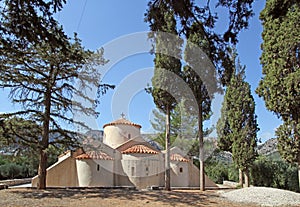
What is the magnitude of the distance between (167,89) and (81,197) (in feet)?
29.9

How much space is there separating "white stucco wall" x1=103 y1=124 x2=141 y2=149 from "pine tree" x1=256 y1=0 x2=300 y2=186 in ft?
41.9

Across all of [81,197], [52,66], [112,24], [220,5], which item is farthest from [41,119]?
[220,5]

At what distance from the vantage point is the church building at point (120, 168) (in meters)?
20.2

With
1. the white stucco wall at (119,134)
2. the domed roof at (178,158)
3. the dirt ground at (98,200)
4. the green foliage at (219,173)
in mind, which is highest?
the white stucco wall at (119,134)

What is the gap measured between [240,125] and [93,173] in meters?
12.3

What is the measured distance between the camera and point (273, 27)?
15.1 meters

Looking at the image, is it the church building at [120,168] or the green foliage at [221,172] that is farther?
the green foliage at [221,172]

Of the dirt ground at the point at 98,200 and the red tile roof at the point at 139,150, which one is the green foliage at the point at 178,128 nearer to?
the red tile roof at the point at 139,150

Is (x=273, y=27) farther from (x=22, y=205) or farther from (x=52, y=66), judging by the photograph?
(x=22, y=205)

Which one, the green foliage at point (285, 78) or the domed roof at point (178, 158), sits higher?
the green foliage at point (285, 78)

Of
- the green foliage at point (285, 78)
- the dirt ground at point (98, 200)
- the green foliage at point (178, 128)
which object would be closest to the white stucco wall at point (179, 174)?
the green foliage at point (178, 128)

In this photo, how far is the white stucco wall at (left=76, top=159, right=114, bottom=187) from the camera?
65.7 ft

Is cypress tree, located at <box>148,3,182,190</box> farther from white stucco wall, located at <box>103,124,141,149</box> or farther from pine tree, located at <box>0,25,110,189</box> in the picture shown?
white stucco wall, located at <box>103,124,141,149</box>

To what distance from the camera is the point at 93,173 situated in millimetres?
20062
